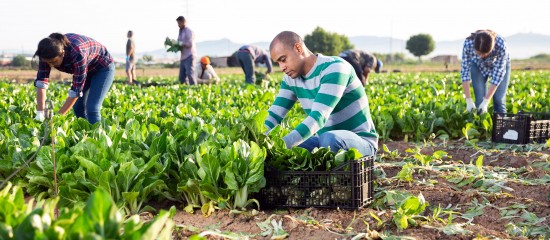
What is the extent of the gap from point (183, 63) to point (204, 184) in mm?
11629

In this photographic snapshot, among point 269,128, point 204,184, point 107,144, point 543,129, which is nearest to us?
point 204,184

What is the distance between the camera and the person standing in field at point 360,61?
11.4m

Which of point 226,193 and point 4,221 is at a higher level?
point 4,221

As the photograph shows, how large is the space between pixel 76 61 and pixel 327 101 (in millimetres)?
2758

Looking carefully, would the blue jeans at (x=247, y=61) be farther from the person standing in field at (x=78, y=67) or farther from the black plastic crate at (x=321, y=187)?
the black plastic crate at (x=321, y=187)

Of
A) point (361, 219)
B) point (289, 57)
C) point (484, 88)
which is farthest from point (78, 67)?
point (484, 88)

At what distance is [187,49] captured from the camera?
48.0 feet

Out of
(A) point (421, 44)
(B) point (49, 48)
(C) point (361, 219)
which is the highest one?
(A) point (421, 44)

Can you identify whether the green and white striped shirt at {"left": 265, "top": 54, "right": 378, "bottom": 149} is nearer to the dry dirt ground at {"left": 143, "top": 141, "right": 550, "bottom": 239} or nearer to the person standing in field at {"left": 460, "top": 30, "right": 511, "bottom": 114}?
the dry dirt ground at {"left": 143, "top": 141, "right": 550, "bottom": 239}

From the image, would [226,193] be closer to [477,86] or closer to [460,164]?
[460,164]

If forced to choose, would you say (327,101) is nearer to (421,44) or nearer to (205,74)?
(205,74)

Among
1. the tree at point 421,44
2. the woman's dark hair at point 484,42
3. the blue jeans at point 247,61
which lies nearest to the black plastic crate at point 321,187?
the woman's dark hair at point 484,42

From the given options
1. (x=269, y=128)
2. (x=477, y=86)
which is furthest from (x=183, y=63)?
(x=269, y=128)

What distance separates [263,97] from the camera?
10023 mm
